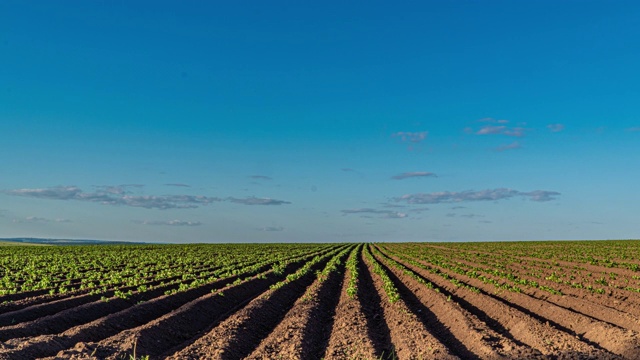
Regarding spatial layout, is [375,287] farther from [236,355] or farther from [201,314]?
[236,355]

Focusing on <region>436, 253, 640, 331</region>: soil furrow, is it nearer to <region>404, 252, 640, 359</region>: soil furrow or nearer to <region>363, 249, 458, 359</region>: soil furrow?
<region>404, 252, 640, 359</region>: soil furrow

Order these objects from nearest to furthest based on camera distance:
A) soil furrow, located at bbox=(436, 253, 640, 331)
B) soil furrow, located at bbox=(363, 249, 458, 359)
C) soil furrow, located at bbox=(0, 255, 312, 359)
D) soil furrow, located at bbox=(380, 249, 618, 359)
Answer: soil furrow, located at bbox=(0, 255, 312, 359) < soil furrow, located at bbox=(363, 249, 458, 359) < soil furrow, located at bbox=(380, 249, 618, 359) < soil furrow, located at bbox=(436, 253, 640, 331)

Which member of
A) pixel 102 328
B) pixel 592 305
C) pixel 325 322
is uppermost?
pixel 592 305

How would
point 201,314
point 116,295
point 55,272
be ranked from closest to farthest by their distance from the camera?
point 201,314, point 116,295, point 55,272

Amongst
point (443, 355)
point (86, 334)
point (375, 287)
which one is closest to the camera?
point (443, 355)

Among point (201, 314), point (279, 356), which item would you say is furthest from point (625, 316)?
point (201, 314)

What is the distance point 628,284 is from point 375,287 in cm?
1001

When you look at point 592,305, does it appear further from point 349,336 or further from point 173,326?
point 173,326

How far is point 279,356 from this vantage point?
378 inches

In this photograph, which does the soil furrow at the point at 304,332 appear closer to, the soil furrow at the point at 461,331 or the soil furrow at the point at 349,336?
the soil furrow at the point at 349,336

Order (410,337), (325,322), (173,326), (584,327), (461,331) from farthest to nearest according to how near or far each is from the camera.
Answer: (325,322), (173,326), (584,327), (461,331), (410,337)

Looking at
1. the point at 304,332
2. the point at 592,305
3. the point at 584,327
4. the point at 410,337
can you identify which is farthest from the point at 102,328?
the point at 592,305

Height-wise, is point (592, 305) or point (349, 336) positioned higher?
point (592, 305)

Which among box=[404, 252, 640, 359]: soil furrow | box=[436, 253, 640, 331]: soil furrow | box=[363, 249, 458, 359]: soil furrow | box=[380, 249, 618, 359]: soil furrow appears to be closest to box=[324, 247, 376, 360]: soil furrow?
box=[363, 249, 458, 359]: soil furrow
